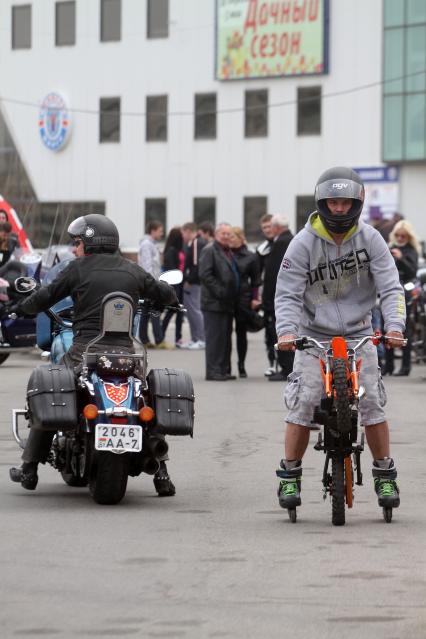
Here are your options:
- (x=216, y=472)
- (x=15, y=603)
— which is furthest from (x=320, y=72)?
(x=15, y=603)

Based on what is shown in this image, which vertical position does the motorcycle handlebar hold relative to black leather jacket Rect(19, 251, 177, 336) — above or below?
below

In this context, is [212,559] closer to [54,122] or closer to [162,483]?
[162,483]

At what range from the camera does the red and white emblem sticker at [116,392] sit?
9055 millimetres

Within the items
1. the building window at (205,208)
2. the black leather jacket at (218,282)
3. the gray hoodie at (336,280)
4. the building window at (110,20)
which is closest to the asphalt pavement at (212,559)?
the gray hoodie at (336,280)

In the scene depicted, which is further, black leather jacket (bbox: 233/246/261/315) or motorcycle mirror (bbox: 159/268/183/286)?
black leather jacket (bbox: 233/246/261/315)

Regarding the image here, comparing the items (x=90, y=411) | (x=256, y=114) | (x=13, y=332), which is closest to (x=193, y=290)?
(x=13, y=332)

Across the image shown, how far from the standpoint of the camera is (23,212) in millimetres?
26938

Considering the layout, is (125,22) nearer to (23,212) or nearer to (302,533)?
(23,212)

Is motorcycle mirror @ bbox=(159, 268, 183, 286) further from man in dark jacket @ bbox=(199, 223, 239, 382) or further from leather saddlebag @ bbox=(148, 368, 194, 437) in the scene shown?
man in dark jacket @ bbox=(199, 223, 239, 382)

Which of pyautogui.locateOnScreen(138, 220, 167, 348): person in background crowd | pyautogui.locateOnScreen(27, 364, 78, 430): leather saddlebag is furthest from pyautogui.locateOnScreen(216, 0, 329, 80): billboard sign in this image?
pyautogui.locateOnScreen(27, 364, 78, 430): leather saddlebag

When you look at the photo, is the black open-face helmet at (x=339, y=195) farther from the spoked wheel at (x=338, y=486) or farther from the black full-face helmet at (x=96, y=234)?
the black full-face helmet at (x=96, y=234)

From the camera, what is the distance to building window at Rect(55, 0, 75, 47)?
66.6 m

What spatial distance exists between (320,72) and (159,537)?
52.2m

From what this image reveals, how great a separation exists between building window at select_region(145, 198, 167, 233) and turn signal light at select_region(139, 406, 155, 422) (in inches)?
2179
